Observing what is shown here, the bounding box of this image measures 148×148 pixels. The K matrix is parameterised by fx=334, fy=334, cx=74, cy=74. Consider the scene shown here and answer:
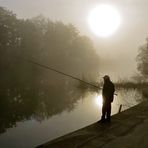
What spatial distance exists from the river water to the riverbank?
4.89m

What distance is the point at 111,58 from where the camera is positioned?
414ft

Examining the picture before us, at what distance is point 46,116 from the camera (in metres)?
26.7

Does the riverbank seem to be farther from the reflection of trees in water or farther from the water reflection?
the reflection of trees in water

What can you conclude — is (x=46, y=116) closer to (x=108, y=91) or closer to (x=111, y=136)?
(x=108, y=91)

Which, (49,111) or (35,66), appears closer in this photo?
(49,111)

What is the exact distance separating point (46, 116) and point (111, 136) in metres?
14.1

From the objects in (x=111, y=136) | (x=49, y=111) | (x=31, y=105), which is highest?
(x=111, y=136)

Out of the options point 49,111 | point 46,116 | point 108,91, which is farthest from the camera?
point 49,111

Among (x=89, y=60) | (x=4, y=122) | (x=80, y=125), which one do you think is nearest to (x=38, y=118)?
(x=4, y=122)

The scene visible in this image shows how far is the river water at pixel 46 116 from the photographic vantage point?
1968cm

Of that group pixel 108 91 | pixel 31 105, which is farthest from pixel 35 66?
pixel 108 91

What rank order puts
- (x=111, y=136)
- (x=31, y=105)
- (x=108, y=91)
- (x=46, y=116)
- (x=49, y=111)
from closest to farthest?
1. (x=111, y=136)
2. (x=108, y=91)
3. (x=46, y=116)
4. (x=49, y=111)
5. (x=31, y=105)

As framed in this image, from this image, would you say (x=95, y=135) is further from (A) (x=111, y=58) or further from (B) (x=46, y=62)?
Answer: (A) (x=111, y=58)

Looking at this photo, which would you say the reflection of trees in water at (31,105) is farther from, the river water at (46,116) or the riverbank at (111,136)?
the riverbank at (111,136)
